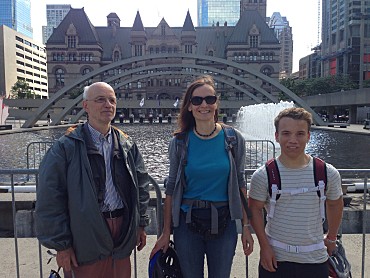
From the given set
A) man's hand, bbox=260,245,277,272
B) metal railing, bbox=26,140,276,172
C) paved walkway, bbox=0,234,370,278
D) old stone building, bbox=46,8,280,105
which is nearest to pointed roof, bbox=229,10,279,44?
old stone building, bbox=46,8,280,105

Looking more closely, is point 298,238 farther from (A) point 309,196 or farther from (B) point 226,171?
(B) point 226,171

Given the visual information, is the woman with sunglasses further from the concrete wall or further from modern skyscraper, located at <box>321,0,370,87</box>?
modern skyscraper, located at <box>321,0,370,87</box>

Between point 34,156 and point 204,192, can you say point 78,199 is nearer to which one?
point 204,192

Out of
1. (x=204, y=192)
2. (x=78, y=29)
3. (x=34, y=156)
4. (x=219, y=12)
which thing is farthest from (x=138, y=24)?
(x=219, y=12)

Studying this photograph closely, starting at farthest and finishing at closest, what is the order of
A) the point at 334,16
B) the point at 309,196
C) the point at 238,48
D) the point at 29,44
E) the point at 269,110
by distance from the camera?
1. the point at 29,44
2. the point at 334,16
3. the point at 238,48
4. the point at 269,110
5. the point at 309,196

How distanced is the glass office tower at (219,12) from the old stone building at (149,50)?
87535mm

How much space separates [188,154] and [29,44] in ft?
439

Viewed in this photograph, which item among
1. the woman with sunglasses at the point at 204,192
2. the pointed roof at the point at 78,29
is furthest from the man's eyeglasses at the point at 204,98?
the pointed roof at the point at 78,29

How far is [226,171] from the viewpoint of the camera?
2.61 m

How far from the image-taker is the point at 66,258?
2459mm

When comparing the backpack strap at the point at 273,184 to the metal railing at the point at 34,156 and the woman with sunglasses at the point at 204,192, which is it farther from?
the metal railing at the point at 34,156

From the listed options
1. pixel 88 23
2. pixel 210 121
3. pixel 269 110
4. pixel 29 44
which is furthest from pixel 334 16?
pixel 210 121

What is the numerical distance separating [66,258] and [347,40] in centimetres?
10027

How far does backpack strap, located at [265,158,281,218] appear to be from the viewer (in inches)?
95.9
